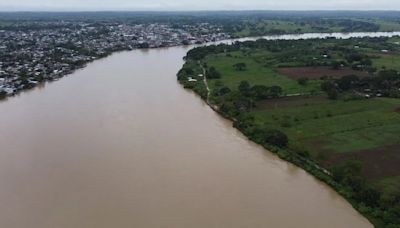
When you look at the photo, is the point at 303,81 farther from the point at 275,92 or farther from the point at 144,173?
the point at 144,173

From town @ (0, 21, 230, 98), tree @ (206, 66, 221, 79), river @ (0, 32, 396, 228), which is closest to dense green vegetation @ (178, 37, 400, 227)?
tree @ (206, 66, 221, 79)

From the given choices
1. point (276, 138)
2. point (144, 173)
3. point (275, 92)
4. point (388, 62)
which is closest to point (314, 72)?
point (275, 92)

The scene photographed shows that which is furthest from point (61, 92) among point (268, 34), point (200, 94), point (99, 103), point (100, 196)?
point (268, 34)

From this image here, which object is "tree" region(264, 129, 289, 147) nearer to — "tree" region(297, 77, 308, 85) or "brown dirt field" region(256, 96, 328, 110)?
"brown dirt field" region(256, 96, 328, 110)

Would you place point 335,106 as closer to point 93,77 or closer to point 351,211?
point 351,211

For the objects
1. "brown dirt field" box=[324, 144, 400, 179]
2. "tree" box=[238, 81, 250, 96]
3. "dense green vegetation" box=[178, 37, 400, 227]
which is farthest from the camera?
"tree" box=[238, 81, 250, 96]

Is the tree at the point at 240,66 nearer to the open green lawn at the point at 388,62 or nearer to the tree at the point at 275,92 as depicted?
the tree at the point at 275,92
